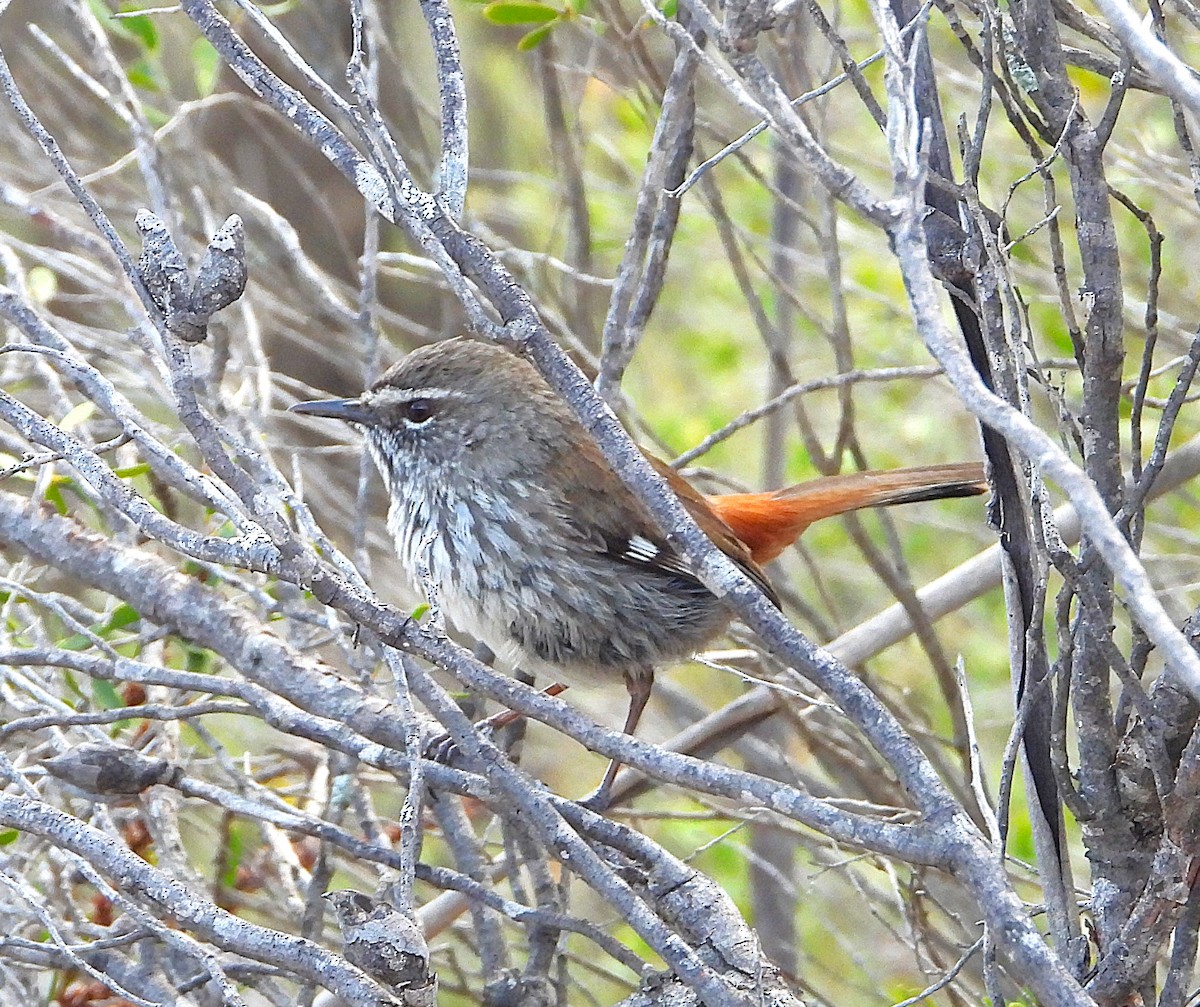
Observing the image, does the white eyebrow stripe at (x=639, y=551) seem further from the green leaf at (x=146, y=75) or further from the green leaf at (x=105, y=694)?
the green leaf at (x=146, y=75)

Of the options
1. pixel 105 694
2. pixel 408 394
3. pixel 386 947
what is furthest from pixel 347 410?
pixel 386 947

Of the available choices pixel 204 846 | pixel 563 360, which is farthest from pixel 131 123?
pixel 204 846

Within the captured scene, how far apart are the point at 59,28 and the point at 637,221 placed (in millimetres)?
4551

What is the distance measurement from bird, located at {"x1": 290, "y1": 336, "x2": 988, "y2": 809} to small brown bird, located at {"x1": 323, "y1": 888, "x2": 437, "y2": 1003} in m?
1.81

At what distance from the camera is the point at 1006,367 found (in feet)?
7.32

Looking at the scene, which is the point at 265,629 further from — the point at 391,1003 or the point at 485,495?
the point at 391,1003

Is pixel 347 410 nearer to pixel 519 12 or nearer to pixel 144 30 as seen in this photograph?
pixel 519 12

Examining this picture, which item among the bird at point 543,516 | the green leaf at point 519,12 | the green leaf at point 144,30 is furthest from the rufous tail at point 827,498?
the green leaf at point 144,30

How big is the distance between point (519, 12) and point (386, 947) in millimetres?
2673

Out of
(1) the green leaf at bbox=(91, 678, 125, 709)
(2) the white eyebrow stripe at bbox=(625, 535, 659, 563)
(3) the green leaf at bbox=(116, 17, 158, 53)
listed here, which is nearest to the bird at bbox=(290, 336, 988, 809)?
(2) the white eyebrow stripe at bbox=(625, 535, 659, 563)

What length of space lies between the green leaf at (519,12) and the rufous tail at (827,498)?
147cm

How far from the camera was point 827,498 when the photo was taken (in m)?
4.19

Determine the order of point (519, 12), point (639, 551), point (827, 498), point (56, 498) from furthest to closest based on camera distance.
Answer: point (827, 498) → point (639, 551) → point (519, 12) → point (56, 498)

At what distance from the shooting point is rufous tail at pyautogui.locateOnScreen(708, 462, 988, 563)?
414 centimetres
